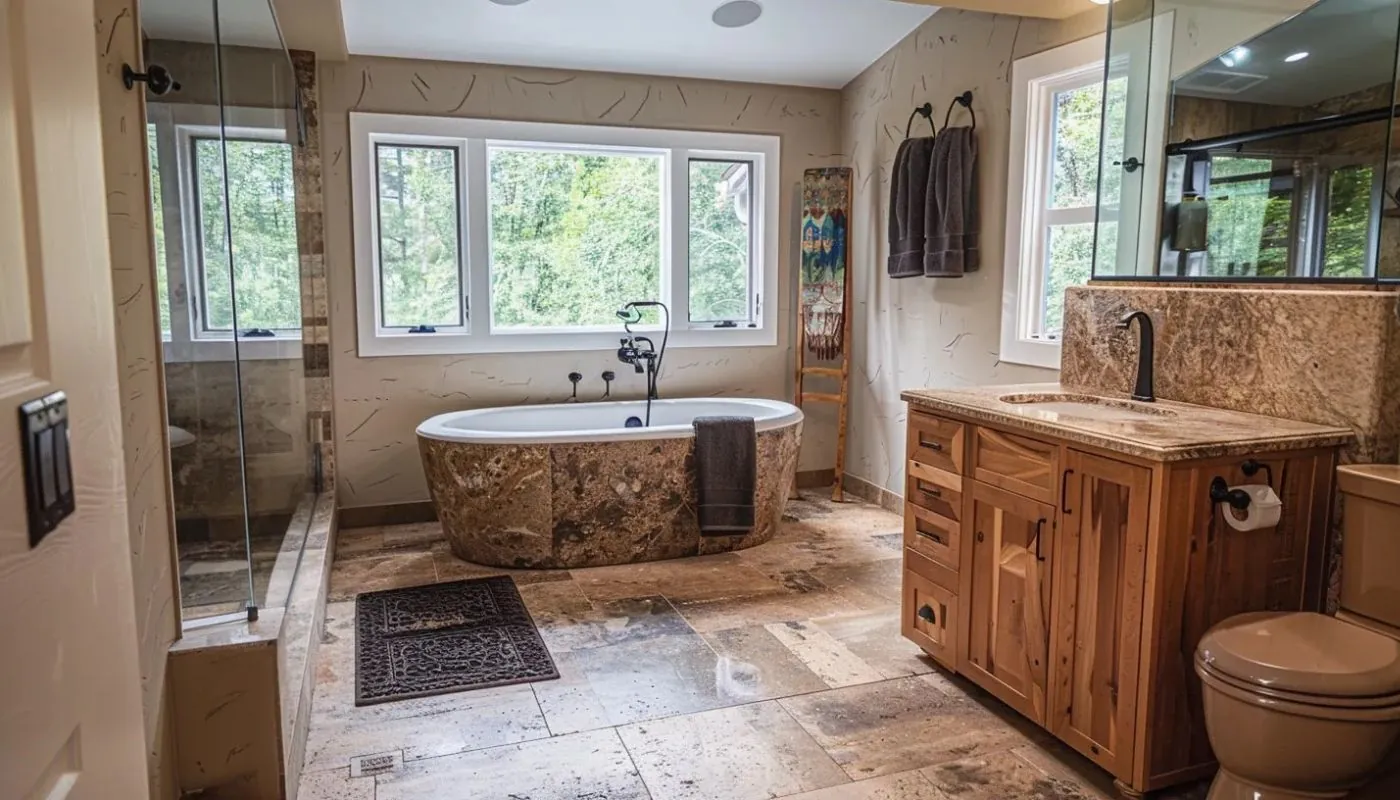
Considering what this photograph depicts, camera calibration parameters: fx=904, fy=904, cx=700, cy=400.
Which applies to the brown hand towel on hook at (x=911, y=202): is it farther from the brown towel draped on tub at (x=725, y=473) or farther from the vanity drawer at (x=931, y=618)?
the vanity drawer at (x=931, y=618)

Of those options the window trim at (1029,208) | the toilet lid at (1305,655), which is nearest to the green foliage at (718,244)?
the window trim at (1029,208)

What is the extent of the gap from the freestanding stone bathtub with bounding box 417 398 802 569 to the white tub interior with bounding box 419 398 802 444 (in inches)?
0.6

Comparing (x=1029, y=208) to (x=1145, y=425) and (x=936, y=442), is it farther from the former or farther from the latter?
(x=1145, y=425)

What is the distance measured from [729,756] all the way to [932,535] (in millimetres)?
951

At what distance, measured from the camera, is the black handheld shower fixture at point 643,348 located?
4977 millimetres

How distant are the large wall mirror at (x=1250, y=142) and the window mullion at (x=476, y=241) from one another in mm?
3002

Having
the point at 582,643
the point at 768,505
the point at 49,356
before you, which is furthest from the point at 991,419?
the point at 49,356

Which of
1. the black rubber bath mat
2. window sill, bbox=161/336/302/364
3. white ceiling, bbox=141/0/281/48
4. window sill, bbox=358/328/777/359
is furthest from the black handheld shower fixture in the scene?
white ceiling, bbox=141/0/281/48

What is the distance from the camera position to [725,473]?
4102mm

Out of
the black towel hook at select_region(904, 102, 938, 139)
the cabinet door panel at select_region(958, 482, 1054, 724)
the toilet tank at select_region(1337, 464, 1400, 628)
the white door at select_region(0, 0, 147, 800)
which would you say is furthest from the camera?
the black towel hook at select_region(904, 102, 938, 139)

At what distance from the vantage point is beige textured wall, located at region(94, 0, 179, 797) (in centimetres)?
167

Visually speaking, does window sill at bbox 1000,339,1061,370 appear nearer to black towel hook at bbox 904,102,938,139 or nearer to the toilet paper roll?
black towel hook at bbox 904,102,938,139

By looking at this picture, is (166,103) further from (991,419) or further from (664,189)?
(664,189)

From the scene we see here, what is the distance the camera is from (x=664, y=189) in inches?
202
